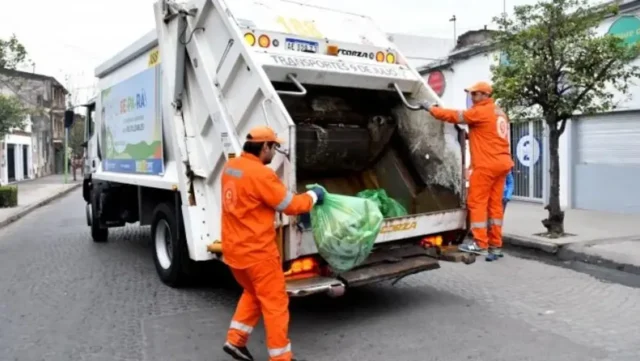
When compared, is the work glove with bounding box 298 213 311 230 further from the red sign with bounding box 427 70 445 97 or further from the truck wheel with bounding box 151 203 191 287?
the red sign with bounding box 427 70 445 97

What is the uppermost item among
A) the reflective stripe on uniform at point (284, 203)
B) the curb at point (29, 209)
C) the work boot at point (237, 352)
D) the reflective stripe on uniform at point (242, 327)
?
the reflective stripe on uniform at point (284, 203)

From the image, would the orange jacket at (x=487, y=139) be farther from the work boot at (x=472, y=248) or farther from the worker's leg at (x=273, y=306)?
the worker's leg at (x=273, y=306)

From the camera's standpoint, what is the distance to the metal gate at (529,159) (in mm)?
12546

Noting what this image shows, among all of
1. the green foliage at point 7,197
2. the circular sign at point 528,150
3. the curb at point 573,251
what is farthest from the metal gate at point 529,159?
the green foliage at point 7,197

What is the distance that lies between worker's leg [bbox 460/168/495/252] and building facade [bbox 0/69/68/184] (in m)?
27.4

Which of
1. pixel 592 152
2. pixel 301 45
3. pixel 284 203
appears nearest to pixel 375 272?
pixel 284 203

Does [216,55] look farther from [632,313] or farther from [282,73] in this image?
[632,313]

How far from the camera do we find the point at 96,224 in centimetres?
904

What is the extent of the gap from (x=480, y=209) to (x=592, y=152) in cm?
709

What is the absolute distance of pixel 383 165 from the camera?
6020 mm

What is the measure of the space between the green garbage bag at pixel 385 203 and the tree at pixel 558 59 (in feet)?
10.6

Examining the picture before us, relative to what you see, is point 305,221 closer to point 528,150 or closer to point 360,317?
point 360,317

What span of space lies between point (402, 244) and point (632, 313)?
1.91m

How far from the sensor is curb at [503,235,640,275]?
690 cm
